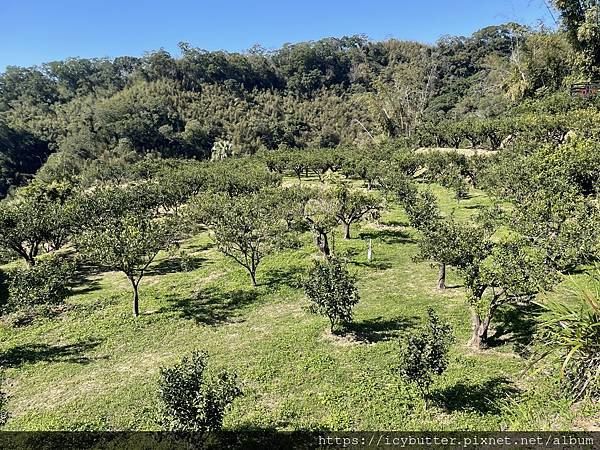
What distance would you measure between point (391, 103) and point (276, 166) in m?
58.4

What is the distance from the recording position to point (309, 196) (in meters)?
40.3

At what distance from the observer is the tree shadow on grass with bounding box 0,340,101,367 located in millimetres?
22812

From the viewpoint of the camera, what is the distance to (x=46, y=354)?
23688mm

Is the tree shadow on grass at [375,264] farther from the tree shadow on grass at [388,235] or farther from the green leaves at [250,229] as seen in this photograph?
the green leaves at [250,229]

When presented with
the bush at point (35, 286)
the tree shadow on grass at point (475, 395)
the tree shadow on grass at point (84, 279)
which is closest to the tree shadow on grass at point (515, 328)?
the tree shadow on grass at point (475, 395)

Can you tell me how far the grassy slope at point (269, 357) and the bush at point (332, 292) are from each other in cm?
175

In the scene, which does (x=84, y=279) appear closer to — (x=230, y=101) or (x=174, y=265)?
(x=174, y=265)

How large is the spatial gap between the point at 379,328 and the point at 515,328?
7250 millimetres

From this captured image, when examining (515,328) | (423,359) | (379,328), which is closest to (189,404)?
(423,359)

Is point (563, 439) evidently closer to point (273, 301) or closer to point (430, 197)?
point (273, 301)

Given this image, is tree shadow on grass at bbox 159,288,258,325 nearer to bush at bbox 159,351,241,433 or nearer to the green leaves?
the green leaves

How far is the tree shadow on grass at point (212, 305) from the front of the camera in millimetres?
27125

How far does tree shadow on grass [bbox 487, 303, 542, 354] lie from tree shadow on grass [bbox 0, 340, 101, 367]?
74.7 ft

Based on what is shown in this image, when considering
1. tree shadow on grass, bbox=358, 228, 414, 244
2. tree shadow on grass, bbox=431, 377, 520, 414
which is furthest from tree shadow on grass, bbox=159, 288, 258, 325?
tree shadow on grass, bbox=358, 228, 414, 244
